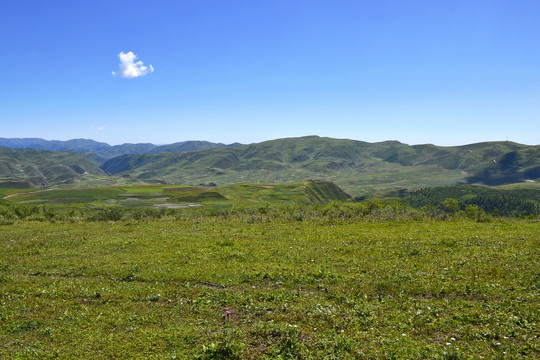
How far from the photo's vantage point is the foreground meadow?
12.3 meters

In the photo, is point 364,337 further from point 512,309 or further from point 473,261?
point 473,261

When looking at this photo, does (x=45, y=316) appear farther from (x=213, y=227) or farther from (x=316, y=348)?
(x=213, y=227)

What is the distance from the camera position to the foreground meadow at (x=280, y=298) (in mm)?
12320

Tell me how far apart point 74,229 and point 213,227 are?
2028 cm

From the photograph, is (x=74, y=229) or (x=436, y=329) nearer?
(x=436, y=329)

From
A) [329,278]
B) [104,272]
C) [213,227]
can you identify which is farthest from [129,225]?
[329,278]

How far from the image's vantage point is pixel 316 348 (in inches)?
474

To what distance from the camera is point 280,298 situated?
1702 centimetres

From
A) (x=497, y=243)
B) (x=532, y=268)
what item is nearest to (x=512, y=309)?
(x=532, y=268)

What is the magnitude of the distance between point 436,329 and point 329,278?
290 inches

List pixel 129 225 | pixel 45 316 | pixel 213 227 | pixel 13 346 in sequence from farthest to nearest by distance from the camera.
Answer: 1. pixel 129 225
2. pixel 213 227
3. pixel 45 316
4. pixel 13 346

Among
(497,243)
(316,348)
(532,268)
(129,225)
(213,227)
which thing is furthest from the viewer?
(129,225)

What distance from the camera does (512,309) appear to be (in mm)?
14172

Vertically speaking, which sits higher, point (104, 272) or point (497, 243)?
point (497, 243)
